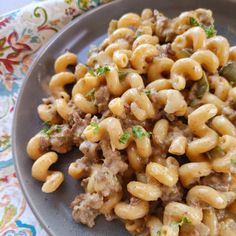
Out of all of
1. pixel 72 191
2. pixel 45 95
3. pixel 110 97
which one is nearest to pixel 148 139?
pixel 110 97

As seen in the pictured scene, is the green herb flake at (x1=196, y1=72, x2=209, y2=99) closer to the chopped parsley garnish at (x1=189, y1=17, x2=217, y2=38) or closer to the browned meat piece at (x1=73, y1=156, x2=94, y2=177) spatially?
the chopped parsley garnish at (x1=189, y1=17, x2=217, y2=38)

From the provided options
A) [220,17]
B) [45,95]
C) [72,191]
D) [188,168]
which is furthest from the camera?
[220,17]

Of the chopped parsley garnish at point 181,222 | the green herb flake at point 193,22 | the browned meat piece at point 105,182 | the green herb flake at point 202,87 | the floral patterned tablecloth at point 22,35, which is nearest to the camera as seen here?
the chopped parsley garnish at point 181,222

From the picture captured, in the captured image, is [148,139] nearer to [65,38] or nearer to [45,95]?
[45,95]

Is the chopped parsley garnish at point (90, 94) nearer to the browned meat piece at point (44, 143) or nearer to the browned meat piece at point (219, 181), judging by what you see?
the browned meat piece at point (44, 143)

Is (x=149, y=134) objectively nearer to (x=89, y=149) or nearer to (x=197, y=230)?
(x=89, y=149)

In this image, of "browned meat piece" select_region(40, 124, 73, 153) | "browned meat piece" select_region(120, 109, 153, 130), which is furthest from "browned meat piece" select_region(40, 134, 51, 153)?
"browned meat piece" select_region(120, 109, 153, 130)

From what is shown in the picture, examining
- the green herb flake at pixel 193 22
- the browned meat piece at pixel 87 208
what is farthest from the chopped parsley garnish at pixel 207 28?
the browned meat piece at pixel 87 208
